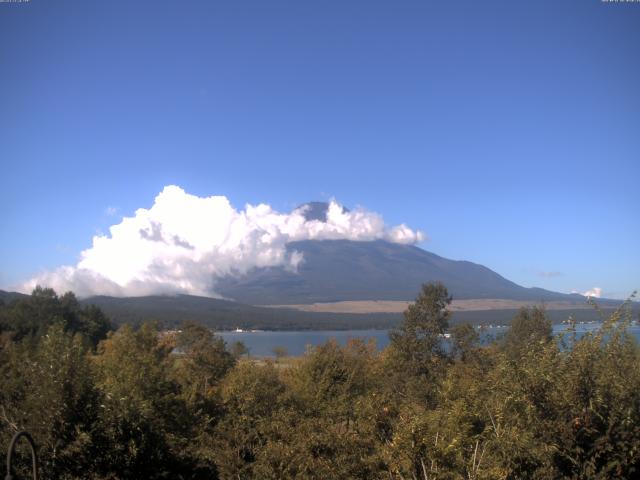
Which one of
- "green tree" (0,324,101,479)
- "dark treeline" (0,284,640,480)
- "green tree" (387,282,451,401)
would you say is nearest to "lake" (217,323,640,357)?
"green tree" (387,282,451,401)

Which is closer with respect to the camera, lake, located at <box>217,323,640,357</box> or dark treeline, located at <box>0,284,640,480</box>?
dark treeline, located at <box>0,284,640,480</box>

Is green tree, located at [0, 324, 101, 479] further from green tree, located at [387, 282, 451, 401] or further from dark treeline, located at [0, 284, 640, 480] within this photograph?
green tree, located at [387, 282, 451, 401]

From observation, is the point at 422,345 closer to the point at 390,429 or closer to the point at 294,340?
the point at 390,429

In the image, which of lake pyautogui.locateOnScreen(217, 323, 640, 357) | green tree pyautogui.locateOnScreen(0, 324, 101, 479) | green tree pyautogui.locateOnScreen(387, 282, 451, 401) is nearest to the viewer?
green tree pyautogui.locateOnScreen(0, 324, 101, 479)

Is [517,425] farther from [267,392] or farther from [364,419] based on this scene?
[267,392]

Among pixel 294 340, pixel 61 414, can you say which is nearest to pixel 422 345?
pixel 61 414

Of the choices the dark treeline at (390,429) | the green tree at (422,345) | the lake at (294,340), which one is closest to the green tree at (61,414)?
the dark treeline at (390,429)

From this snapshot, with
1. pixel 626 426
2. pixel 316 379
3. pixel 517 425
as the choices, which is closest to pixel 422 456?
pixel 517 425

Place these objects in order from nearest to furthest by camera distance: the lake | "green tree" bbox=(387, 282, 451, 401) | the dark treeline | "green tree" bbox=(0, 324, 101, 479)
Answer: the dark treeline → "green tree" bbox=(0, 324, 101, 479) → "green tree" bbox=(387, 282, 451, 401) → the lake

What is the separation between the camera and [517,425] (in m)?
10.5

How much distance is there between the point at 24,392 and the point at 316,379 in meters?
15.0

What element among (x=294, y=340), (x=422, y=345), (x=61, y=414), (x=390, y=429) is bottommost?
(x=294, y=340)

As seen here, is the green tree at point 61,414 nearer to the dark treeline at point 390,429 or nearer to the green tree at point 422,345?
the dark treeline at point 390,429

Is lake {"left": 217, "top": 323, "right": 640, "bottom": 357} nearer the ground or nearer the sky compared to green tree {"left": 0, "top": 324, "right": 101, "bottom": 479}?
nearer the ground
